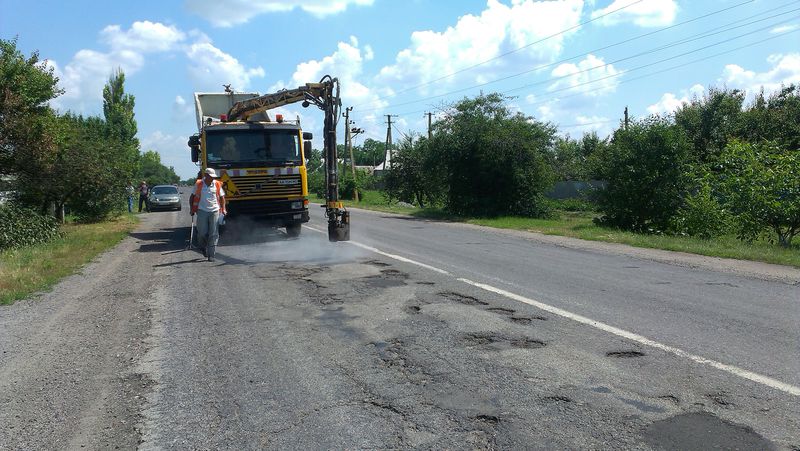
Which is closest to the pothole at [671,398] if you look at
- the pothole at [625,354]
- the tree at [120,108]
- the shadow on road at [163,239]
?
the pothole at [625,354]

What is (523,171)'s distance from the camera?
2722 centimetres

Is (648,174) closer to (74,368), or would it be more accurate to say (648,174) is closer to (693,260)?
(693,260)

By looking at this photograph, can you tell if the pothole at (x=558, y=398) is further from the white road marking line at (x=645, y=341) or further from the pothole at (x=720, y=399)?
the white road marking line at (x=645, y=341)

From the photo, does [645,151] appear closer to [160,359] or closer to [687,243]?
[687,243]

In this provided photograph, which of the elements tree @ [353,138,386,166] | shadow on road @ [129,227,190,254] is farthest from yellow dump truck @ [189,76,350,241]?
tree @ [353,138,386,166]

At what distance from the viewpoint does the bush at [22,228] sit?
49.4 feet

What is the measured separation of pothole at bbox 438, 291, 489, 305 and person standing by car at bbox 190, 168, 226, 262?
5.47 meters

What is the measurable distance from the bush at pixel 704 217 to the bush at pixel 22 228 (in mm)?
17933

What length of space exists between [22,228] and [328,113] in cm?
836

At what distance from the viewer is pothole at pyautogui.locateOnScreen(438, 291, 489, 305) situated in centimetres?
778

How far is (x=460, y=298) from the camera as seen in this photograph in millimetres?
8039

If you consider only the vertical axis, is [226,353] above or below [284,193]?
below

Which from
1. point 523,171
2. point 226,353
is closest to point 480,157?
point 523,171

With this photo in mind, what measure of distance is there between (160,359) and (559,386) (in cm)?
345
